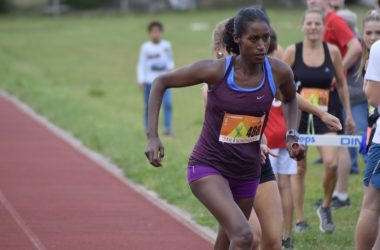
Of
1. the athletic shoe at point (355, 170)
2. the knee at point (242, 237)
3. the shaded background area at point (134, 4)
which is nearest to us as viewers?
the knee at point (242, 237)

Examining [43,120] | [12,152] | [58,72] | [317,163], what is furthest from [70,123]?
[58,72]

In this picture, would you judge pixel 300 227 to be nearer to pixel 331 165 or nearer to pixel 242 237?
pixel 331 165

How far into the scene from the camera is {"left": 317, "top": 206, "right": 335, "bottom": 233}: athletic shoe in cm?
958

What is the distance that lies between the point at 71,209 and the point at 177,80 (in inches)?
180

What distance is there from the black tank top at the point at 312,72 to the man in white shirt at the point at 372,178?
8.65 ft

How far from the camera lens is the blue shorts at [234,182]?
667 centimetres

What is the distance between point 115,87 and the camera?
80.4ft

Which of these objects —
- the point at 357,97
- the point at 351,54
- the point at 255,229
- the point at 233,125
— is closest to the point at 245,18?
the point at 233,125

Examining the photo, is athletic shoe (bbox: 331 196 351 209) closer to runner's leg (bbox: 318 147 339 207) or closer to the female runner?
runner's leg (bbox: 318 147 339 207)

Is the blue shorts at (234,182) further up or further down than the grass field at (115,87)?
further up

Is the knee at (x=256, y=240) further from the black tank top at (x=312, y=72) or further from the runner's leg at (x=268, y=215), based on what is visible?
the black tank top at (x=312, y=72)

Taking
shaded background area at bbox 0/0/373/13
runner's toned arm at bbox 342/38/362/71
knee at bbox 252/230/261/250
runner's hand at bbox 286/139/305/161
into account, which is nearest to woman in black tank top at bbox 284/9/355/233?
runner's toned arm at bbox 342/38/362/71

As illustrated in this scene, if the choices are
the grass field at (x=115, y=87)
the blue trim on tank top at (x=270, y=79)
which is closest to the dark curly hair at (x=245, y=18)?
the blue trim on tank top at (x=270, y=79)

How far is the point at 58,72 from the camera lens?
2739 centimetres
